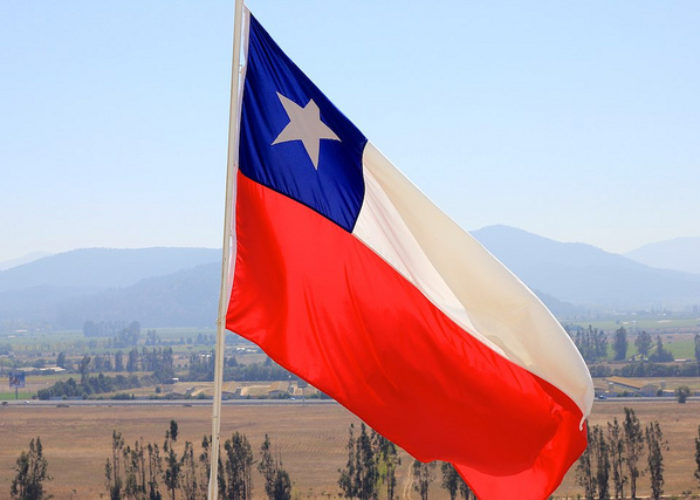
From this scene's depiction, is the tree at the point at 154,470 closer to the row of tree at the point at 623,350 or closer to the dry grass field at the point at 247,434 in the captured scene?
the dry grass field at the point at 247,434

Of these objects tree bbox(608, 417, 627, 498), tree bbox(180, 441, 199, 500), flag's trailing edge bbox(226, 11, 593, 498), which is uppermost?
flag's trailing edge bbox(226, 11, 593, 498)

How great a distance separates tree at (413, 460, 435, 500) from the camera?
57150 millimetres

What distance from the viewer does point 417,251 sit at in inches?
340

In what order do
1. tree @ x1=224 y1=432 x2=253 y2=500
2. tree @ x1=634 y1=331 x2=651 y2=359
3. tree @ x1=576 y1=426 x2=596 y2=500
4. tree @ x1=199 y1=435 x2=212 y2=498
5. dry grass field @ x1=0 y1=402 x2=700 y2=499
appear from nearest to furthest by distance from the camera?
tree @ x1=576 y1=426 x2=596 y2=500, tree @ x1=224 y1=432 x2=253 y2=500, tree @ x1=199 y1=435 x2=212 y2=498, dry grass field @ x1=0 y1=402 x2=700 y2=499, tree @ x1=634 y1=331 x2=651 y2=359

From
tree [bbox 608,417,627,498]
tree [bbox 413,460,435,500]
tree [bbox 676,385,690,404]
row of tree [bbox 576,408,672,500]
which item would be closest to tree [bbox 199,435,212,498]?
tree [bbox 413,460,435,500]

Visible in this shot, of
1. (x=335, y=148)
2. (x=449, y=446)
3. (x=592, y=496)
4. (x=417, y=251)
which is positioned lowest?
(x=592, y=496)

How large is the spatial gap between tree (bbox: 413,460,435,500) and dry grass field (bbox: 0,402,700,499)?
662mm

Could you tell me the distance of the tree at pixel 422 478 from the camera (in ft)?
188

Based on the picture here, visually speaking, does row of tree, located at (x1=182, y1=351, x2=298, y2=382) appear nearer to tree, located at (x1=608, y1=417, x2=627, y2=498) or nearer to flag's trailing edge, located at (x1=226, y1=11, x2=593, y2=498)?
tree, located at (x1=608, y1=417, x2=627, y2=498)

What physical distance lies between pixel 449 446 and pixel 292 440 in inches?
2965

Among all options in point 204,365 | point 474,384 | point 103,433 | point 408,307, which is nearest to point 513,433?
point 474,384

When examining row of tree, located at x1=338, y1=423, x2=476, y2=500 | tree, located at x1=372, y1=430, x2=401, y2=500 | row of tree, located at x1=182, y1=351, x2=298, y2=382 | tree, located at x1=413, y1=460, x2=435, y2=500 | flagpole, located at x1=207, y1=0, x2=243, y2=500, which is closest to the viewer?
flagpole, located at x1=207, y1=0, x2=243, y2=500

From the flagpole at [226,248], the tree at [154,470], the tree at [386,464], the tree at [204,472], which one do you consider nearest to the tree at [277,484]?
the tree at [204,472]

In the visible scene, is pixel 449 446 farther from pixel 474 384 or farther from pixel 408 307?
pixel 408 307
